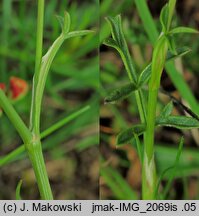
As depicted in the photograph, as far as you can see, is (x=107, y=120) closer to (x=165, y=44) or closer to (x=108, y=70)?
(x=108, y=70)

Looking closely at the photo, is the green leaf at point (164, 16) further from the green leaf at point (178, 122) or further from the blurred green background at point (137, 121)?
the blurred green background at point (137, 121)

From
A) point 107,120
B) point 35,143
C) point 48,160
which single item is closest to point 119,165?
point 107,120

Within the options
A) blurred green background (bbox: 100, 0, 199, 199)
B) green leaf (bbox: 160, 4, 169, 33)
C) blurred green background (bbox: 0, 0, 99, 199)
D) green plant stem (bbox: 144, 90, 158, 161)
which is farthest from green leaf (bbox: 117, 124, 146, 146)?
blurred green background (bbox: 0, 0, 99, 199)

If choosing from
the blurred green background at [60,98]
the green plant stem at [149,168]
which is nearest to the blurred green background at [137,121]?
the blurred green background at [60,98]

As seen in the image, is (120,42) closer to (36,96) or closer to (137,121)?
(36,96)

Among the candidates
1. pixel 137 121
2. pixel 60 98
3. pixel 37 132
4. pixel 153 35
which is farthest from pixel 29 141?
pixel 60 98

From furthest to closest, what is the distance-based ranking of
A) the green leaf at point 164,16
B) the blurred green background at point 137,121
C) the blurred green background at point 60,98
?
the blurred green background at point 60,98 < the blurred green background at point 137,121 < the green leaf at point 164,16
